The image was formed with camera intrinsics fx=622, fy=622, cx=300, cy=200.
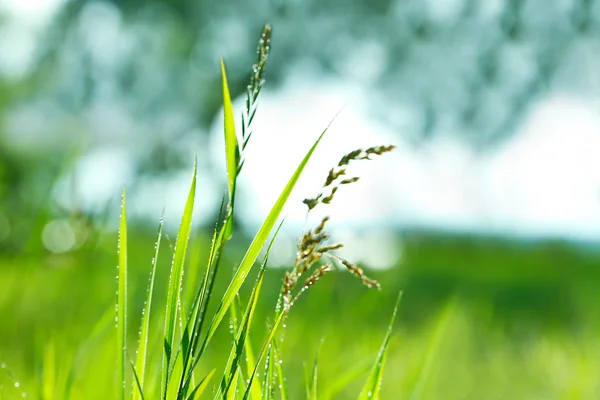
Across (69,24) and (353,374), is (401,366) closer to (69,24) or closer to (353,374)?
(353,374)

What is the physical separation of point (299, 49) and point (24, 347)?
33.5 ft

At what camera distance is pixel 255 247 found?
0.77 metres

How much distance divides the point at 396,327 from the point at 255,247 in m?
4.61

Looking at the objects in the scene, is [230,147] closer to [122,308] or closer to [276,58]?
[122,308]

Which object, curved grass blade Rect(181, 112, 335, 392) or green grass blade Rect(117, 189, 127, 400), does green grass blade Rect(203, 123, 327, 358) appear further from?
green grass blade Rect(117, 189, 127, 400)

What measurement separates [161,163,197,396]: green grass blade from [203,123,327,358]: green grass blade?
60 mm

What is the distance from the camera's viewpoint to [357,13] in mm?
10820

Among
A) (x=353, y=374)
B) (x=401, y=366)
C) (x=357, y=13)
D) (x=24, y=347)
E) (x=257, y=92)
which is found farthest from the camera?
(x=357, y=13)

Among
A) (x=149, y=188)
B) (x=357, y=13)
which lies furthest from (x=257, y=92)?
(x=149, y=188)

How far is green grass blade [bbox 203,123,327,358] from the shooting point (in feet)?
2.50

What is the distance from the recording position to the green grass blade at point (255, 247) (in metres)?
0.76

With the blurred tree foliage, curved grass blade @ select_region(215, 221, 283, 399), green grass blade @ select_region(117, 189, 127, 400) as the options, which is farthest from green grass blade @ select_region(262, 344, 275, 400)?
the blurred tree foliage

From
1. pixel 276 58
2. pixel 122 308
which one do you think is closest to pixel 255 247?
pixel 122 308

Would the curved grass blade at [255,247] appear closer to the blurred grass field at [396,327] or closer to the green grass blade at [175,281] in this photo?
the green grass blade at [175,281]
